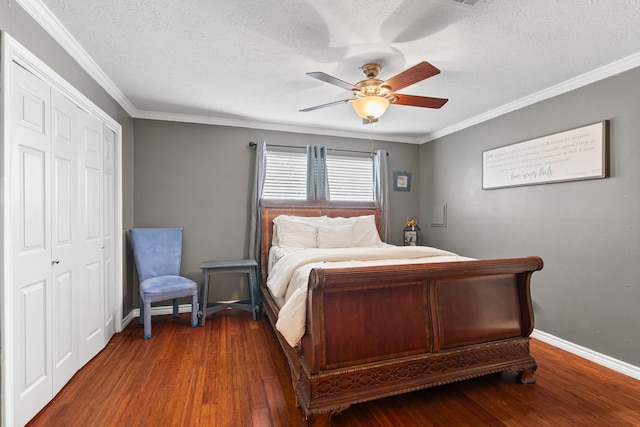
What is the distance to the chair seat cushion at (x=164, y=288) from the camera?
3.11 meters

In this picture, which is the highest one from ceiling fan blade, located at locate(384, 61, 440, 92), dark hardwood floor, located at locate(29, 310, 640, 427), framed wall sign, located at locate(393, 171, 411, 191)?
ceiling fan blade, located at locate(384, 61, 440, 92)

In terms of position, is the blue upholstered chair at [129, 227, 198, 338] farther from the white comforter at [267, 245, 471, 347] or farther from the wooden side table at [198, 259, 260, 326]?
the white comforter at [267, 245, 471, 347]

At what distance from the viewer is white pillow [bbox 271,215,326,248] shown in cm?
376

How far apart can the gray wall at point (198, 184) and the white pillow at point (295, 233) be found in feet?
1.95

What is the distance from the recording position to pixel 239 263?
147 inches

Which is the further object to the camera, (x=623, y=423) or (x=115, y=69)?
(x=115, y=69)

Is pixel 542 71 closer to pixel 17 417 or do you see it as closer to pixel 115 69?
pixel 115 69

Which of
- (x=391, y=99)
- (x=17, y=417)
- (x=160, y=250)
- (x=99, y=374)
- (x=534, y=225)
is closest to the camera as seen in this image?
(x=17, y=417)

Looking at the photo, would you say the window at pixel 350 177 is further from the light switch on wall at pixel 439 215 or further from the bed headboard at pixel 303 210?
the light switch on wall at pixel 439 215

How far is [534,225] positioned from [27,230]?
167 inches

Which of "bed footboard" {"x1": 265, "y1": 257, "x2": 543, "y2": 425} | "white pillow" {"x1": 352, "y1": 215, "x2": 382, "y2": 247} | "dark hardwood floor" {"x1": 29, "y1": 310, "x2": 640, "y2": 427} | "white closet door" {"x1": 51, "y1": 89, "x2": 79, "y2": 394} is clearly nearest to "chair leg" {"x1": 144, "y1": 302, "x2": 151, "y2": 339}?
"dark hardwood floor" {"x1": 29, "y1": 310, "x2": 640, "y2": 427}

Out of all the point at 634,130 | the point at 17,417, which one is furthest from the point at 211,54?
the point at 634,130

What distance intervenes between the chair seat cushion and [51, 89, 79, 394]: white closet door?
73 centimetres

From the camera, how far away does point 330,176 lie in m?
4.63
